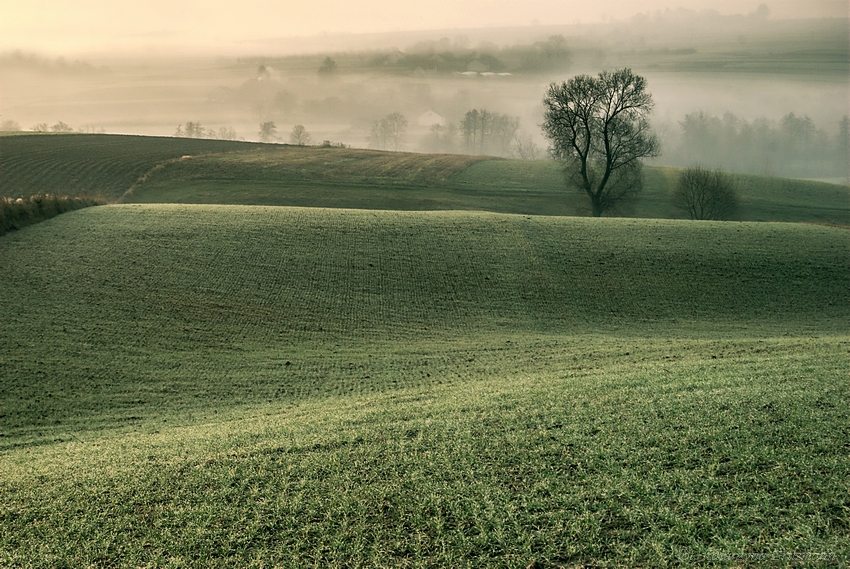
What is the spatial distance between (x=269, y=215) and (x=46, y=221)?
12104 mm

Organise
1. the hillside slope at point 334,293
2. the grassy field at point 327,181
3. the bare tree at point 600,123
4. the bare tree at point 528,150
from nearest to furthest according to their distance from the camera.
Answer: the hillside slope at point 334,293
the bare tree at point 600,123
the grassy field at point 327,181
the bare tree at point 528,150

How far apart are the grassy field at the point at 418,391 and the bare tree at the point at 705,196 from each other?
18.9m

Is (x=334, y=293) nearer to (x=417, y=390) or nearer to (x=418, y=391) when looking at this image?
(x=417, y=390)

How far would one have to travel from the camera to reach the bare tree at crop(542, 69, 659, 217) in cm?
4634

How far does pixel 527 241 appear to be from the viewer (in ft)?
104

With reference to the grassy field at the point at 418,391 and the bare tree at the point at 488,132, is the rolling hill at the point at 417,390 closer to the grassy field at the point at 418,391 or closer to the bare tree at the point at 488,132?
the grassy field at the point at 418,391

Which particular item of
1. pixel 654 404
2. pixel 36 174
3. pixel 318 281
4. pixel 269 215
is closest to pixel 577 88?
pixel 269 215

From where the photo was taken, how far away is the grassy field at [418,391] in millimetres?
6949

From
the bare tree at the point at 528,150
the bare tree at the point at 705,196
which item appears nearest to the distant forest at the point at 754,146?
the bare tree at the point at 528,150

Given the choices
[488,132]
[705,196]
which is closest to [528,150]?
[488,132]

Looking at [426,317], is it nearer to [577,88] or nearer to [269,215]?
[269,215]

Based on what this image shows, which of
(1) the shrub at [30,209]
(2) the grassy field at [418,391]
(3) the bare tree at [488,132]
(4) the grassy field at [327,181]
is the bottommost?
(2) the grassy field at [418,391]

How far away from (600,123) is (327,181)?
28251 mm

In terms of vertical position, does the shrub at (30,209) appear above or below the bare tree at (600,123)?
below
